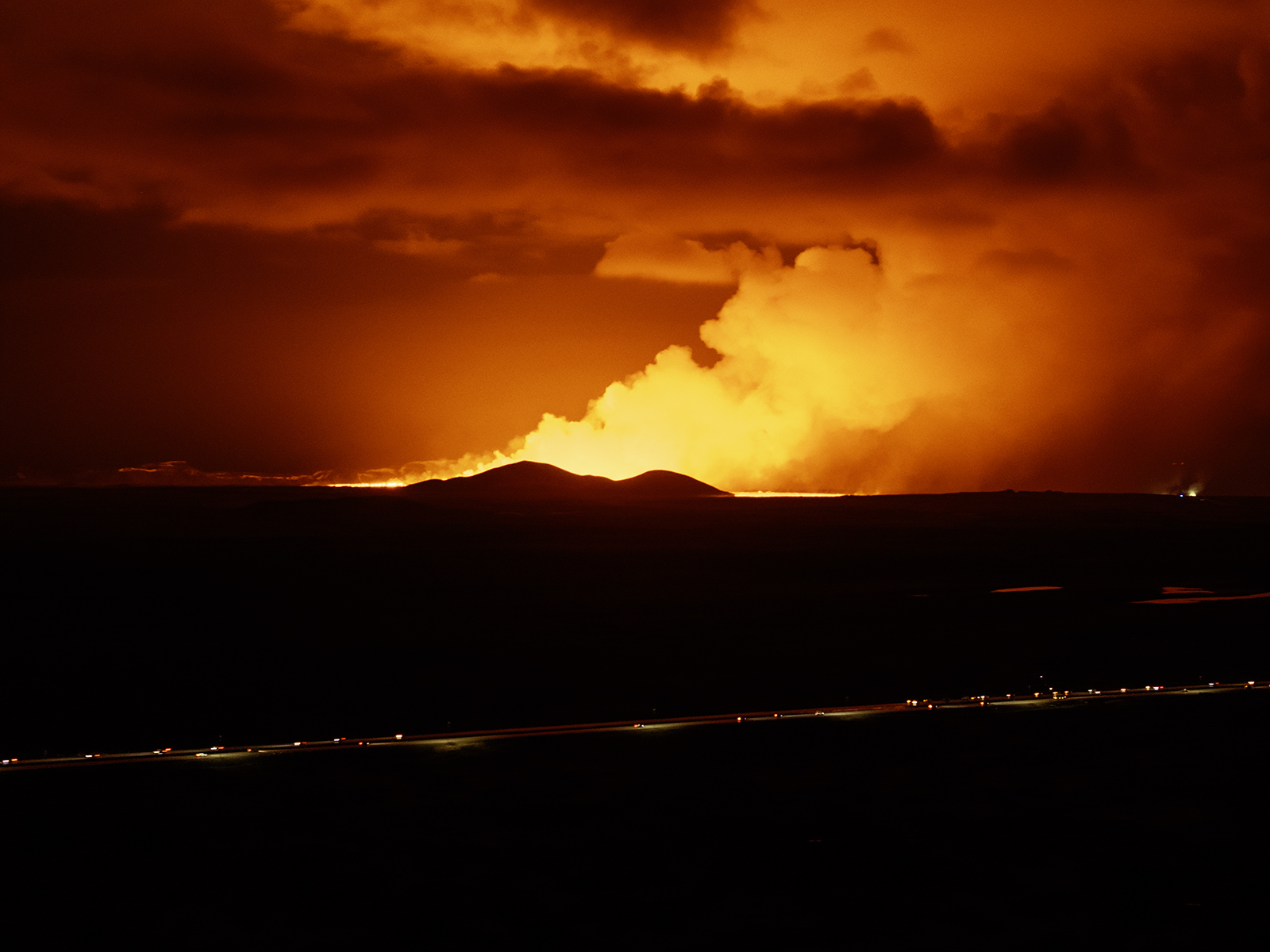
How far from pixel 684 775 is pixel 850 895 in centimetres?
519

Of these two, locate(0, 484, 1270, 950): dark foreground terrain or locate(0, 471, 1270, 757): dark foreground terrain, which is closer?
locate(0, 484, 1270, 950): dark foreground terrain

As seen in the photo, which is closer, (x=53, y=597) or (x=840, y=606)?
(x=840, y=606)

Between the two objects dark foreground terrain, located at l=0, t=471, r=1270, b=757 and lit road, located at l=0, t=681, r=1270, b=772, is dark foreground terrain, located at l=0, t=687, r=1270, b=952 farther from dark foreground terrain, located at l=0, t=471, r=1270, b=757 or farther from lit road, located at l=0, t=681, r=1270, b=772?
dark foreground terrain, located at l=0, t=471, r=1270, b=757

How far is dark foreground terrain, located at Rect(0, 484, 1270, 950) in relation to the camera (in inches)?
484

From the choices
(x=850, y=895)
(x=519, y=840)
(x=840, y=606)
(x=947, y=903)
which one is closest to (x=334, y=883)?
(x=519, y=840)

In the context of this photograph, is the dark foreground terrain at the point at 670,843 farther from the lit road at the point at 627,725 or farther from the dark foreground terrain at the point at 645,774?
the lit road at the point at 627,725

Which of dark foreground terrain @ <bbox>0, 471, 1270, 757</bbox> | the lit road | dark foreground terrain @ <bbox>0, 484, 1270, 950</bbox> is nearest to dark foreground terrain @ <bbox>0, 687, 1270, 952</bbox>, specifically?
dark foreground terrain @ <bbox>0, 484, 1270, 950</bbox>

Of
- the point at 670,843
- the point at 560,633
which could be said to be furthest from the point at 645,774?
the point at 560,633

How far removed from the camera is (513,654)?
30312 mm

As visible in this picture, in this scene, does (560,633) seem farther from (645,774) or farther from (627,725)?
(645,774)

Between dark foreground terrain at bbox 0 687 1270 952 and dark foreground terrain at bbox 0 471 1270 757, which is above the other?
dark foreground terrain at bbox 0 471 1270 757

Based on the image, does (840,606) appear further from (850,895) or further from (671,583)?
(850,895)

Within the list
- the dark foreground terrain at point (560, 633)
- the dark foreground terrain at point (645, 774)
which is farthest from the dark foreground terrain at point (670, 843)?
the dark foreground terrain at point (560, 633)

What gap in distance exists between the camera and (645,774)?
1758 cm
